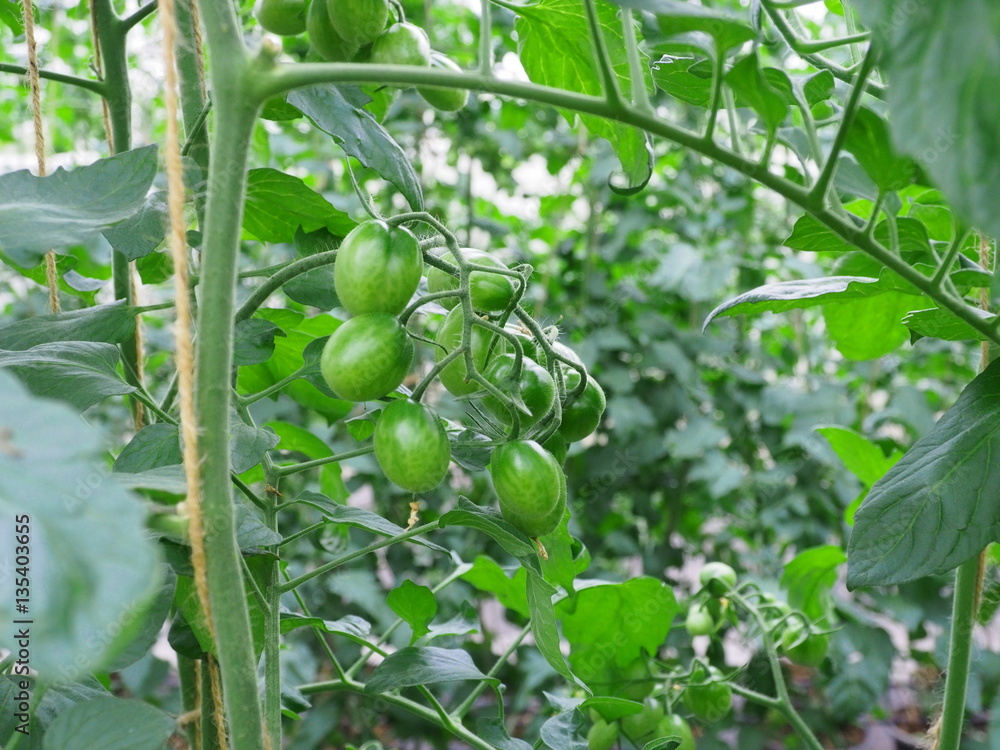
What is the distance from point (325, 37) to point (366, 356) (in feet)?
0.85

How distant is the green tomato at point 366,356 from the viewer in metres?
0.52

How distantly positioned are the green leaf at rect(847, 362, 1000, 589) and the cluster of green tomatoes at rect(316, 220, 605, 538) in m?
0.20

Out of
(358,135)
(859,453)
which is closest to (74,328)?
(358,135)

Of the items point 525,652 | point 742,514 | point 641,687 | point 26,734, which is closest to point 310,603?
point 525,652

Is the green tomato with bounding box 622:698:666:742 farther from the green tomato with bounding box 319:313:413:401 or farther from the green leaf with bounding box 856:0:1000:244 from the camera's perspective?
the green leaf with bounding box 856:0:1000:244

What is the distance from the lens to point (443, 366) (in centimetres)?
52

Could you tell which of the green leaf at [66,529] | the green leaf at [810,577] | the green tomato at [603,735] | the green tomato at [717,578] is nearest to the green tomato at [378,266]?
the green leaf at [66,529]

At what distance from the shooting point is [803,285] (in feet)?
2.11

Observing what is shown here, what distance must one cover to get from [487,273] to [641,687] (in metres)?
0.60

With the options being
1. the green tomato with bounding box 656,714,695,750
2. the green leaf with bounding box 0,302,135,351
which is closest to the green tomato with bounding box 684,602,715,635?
the green tomato with bounding box 656,714,695,750

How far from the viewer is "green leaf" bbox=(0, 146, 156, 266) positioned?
0.45 m

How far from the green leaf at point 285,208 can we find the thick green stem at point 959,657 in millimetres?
583

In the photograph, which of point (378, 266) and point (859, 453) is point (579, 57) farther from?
point (859, 453)

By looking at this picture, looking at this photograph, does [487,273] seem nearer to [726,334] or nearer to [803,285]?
[803,285]
